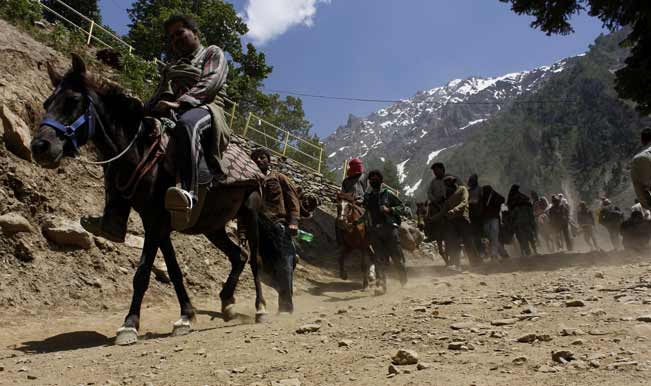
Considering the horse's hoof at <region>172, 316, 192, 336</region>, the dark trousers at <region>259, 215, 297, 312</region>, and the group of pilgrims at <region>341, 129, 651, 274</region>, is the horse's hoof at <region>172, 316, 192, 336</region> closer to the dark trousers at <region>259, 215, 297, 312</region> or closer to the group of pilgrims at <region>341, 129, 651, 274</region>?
the dark trousers at <region>259, 215, 297, 312</region>

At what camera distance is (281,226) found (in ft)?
21.3

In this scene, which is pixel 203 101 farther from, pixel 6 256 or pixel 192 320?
pixel 6 256

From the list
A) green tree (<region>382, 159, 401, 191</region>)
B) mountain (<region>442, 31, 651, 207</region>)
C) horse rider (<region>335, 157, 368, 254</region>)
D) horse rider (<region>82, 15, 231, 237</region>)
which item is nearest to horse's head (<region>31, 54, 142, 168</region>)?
horse rider (<region>82, 15, 231, 237</region>)

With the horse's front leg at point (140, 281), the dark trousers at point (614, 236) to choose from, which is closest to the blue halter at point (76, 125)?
the horse's front leg at point (140, 281)

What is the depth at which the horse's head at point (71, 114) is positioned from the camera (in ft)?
13.0

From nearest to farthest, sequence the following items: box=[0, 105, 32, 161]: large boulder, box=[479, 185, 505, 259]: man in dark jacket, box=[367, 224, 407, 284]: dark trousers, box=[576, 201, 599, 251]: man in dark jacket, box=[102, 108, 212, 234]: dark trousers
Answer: box=[102, 108, 212, 234]: dark trousers
box=[0, 105, 32, 161]: large boulder
box=[367, 224, 407, 284]: dark trousers
box=[479, 185, 505, 259]: man in dark jacket
box=[576, 201, 599, 251]: man in dark jacket

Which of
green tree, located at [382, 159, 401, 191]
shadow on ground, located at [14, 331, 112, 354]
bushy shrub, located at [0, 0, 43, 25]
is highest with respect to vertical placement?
green tree, located at [382, 159, 401, 191]

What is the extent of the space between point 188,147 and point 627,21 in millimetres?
12478

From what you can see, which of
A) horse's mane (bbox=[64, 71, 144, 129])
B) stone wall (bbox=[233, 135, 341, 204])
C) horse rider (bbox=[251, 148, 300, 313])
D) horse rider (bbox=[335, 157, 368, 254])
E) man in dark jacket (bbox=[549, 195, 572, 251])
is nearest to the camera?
horse's mane (bbox=[64, 71, 144, 129])

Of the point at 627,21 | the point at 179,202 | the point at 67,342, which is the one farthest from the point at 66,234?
the point at 627,21

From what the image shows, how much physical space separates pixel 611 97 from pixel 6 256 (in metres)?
95.0

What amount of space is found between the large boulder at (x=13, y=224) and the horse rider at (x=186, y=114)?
5.33 feet

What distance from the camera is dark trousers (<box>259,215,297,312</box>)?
588cm

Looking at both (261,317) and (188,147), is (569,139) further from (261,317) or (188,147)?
(188,147)
